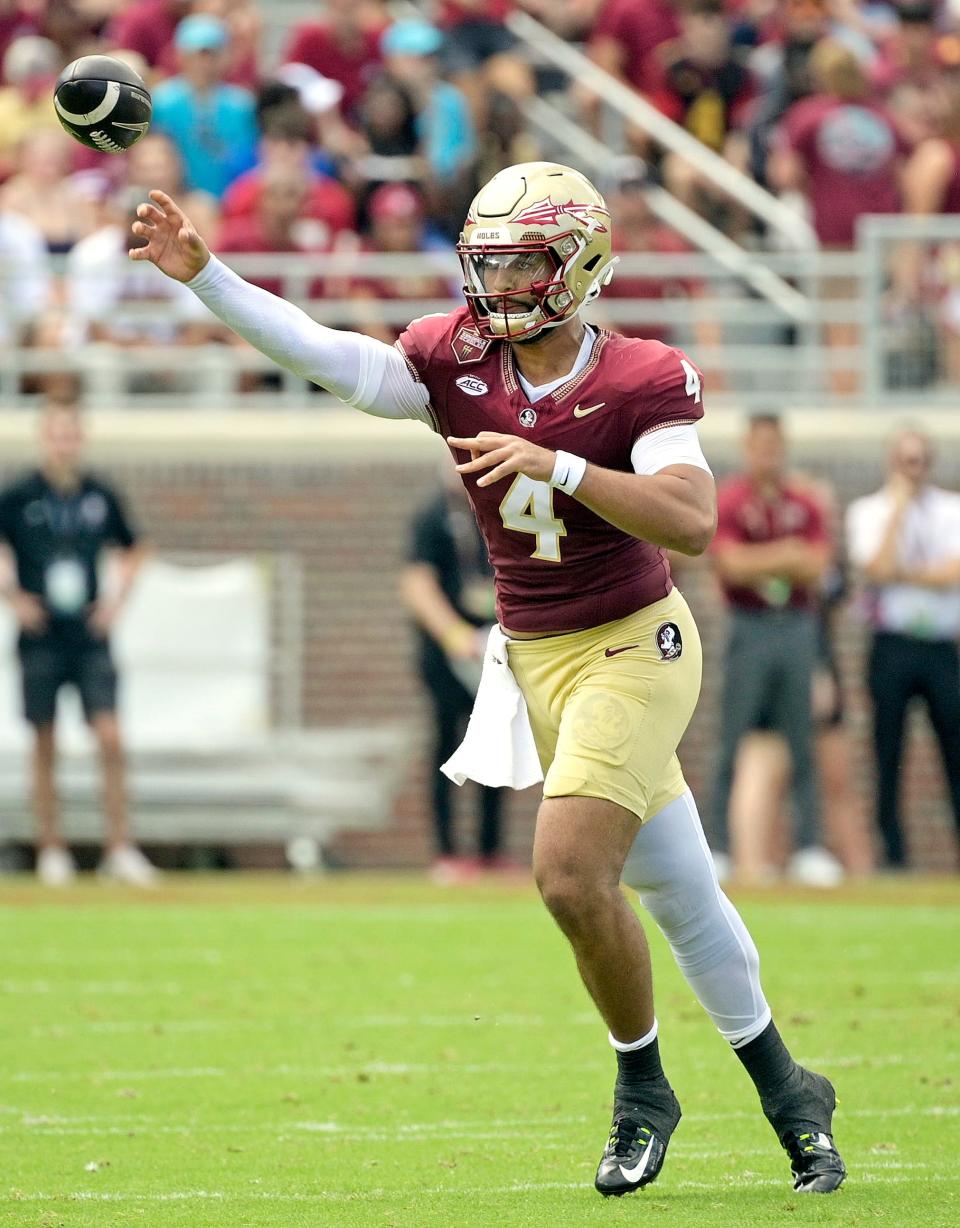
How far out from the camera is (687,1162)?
17.9 ft

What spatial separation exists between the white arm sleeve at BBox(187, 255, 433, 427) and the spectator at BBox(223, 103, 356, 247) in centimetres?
905

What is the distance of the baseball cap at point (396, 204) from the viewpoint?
46.7 ft

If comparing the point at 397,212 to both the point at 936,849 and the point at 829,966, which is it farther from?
the point at 829,966

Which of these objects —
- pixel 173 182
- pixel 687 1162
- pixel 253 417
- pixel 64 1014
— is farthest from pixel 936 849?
pixel 687 1162

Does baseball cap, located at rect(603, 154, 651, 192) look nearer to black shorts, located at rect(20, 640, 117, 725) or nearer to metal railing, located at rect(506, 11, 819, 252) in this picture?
metal railing, located at rect(506, 11, 819, 252)

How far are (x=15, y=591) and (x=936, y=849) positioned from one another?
18.4 feet

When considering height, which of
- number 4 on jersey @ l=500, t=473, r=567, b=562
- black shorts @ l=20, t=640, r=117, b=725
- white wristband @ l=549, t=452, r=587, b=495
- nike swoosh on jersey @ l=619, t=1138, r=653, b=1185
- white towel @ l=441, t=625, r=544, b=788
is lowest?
black shorts @ l=20, t=640, r=117, b=725

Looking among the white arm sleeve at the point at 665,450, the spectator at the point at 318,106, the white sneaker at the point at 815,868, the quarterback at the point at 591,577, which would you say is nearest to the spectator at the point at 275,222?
the spectator at the point at 318,106

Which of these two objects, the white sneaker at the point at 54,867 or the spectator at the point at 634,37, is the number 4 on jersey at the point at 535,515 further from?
the spectator at the point at 634,37

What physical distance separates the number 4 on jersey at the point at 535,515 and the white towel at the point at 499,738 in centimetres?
31

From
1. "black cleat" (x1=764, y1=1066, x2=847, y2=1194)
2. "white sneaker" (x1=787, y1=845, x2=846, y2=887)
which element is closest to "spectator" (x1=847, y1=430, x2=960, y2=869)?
"white sneaker" (x1=787, y1=845, x2=846, y2=887)

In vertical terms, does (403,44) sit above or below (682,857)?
above

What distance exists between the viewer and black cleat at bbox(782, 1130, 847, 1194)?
5074 millimetres

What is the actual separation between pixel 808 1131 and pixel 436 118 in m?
10.9
